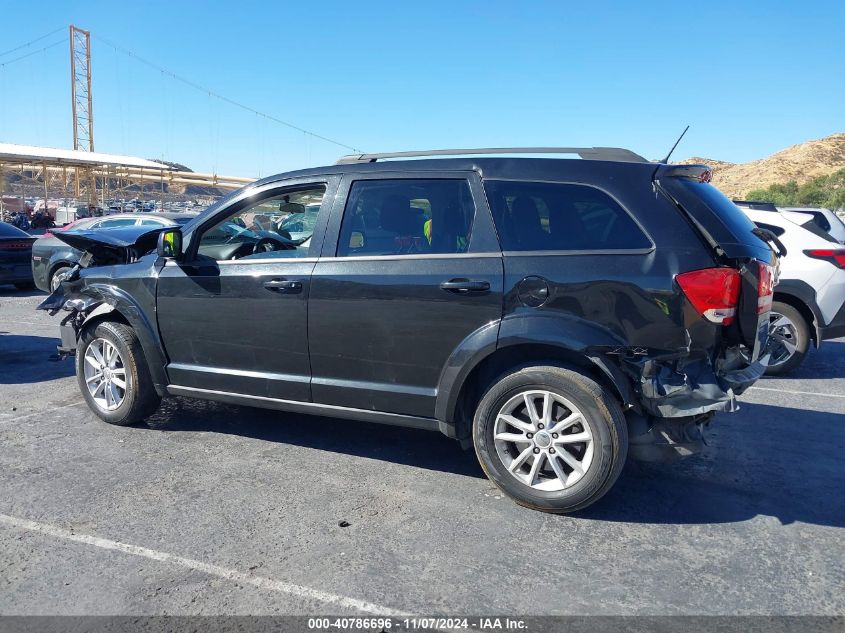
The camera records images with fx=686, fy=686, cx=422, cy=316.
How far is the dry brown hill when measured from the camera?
158 ft

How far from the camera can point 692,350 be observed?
11.9ft

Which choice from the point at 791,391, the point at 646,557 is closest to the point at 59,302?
the point at 646,557

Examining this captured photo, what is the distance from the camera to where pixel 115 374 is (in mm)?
5223

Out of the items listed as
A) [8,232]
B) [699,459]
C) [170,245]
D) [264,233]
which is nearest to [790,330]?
[699,459]

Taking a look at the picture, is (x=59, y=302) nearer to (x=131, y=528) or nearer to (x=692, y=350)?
(x=131, y=528)

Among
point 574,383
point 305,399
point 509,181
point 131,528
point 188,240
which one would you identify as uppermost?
point 509,181

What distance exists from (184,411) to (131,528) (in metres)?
2.14

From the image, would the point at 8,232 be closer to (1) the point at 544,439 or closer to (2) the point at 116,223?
(2) the point at 116,223

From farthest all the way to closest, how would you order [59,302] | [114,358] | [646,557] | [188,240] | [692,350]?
[59,302], [114,358], [188,240], [692,350], [646,557]

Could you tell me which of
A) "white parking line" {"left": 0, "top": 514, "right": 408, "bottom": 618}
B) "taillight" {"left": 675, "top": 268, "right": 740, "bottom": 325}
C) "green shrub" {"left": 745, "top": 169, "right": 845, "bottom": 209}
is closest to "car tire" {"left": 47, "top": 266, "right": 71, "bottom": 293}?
"white parking line" {"left": 0, "top": 514, "right": 408, "bottom": 618}

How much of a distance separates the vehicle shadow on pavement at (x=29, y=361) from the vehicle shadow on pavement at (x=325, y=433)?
181 cm

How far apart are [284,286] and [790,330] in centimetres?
548

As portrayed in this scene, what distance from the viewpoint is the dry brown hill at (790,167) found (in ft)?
158

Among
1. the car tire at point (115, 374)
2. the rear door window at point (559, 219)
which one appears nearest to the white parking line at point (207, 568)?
the car tire at point (115, 374)
